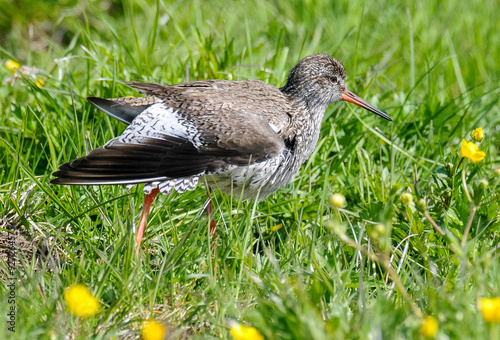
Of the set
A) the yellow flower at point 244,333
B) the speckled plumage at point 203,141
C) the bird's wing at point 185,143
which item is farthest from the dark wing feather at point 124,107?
the yellow flower at point 244,333

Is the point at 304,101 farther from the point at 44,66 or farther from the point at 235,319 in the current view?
the point at 44,66

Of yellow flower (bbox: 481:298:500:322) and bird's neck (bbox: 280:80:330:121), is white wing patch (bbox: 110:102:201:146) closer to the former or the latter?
bird's neck (bbox: 280:80:330:121)

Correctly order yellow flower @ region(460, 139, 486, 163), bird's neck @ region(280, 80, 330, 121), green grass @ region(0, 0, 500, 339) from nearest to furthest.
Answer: green grass @ region(0, 0, 500, 339), yellow flower @ region(460, 139, 486, 163), bird's neck @ region(280, 80, 330, 121)

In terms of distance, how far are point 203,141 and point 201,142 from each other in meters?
0.01

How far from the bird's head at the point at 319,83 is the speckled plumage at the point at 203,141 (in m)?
0.19

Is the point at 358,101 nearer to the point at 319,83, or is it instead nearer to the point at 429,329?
the point at 319,83

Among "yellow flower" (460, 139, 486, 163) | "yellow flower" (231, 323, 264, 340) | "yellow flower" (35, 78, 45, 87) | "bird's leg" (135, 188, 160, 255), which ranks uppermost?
"yellow flower" (460, 139, 486, 163)

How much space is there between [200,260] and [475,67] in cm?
438

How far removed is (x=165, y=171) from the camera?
3785 millimetres

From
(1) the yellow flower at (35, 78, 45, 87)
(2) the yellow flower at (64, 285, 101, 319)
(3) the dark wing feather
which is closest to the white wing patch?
(3) the dark wing feather

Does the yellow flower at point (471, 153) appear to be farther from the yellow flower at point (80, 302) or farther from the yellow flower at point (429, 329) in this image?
the yellow flower at point (80, 302)

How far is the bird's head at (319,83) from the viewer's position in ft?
15.1

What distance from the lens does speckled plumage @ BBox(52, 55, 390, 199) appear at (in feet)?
12.1

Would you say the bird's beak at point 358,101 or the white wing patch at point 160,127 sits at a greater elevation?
the white wing patch at point 160,127
